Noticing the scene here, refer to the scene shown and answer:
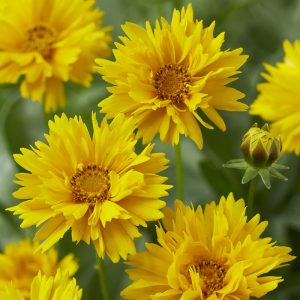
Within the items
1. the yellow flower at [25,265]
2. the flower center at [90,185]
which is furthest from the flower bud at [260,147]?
the yellow flower at [25,265]

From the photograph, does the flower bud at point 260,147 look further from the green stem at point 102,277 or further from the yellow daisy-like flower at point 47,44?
the yellow daisy-like flower at point 47,44

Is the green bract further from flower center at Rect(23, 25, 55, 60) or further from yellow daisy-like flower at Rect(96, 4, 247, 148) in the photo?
flower center at Rect(23, 25, 55, 60)

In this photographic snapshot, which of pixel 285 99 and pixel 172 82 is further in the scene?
pixel 285 99

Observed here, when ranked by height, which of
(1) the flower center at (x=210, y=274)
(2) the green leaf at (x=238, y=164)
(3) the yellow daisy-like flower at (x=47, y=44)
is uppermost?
(3) the yellow daisy-like flower at (x=47, y=44)

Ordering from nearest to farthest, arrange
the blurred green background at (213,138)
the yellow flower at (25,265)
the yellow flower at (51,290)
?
the yellow flower at (51,290) → the yellow flower at (25,265) → the blurred green background at (213,138)

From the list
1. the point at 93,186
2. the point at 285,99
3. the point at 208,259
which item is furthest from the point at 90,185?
the point at 285,99

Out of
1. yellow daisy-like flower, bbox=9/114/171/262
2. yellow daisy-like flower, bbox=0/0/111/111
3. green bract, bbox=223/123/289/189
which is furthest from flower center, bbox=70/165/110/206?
yellow daisy-like flower, bbox=0/0/111/111

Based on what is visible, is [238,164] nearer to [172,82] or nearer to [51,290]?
[172,82]
